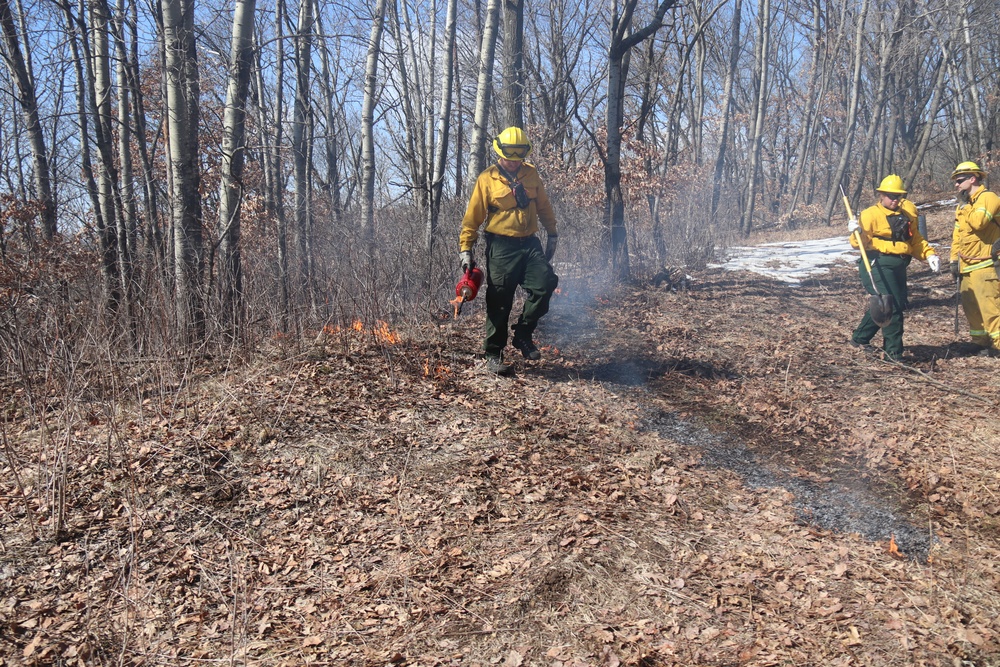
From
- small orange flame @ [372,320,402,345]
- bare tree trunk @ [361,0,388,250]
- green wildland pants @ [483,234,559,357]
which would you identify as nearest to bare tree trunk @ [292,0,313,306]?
bare tree trunk @ [361,0,388,250]

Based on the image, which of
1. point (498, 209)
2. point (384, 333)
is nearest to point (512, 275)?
point (498, 209)

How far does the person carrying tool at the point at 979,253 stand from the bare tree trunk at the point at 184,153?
7.53 meters

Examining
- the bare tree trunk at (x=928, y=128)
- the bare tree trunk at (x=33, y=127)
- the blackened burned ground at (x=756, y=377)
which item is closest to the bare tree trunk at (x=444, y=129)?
the blackened burned ground at (x=756, y=377)

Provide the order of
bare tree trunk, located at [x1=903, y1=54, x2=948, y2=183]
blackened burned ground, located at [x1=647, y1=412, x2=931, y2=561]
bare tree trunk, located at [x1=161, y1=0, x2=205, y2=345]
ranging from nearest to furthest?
blackened burned ground, located at [x1=647, y1=412, x2=931, y2=561], bare tree trunk, located at [x1=161, y1=0, x2=205, y2=345], bare tree trunk, located at [x1=903, y1=54, x2=948, y2=183]

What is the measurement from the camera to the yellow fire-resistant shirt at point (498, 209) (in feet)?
18.4

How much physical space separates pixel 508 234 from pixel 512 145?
761 millimetres

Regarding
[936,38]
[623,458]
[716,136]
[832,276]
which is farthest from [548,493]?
[716,136]

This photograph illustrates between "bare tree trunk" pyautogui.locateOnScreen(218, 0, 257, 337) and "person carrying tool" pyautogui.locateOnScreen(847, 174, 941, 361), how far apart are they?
6276 mm

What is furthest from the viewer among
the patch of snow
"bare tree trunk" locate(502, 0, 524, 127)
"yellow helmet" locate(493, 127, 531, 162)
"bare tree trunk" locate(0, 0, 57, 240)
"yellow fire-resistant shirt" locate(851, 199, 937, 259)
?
the patch of snow

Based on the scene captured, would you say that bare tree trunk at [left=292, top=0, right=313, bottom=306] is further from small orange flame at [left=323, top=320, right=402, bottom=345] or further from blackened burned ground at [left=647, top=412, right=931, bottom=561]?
blackened burned ground at [left=647, top=412, right=931, bottom=561]

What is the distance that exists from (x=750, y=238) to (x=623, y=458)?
1958cm

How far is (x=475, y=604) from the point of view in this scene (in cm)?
329

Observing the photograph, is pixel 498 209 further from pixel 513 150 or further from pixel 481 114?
pixel 481 114

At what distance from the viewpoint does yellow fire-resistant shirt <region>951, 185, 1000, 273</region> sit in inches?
255
